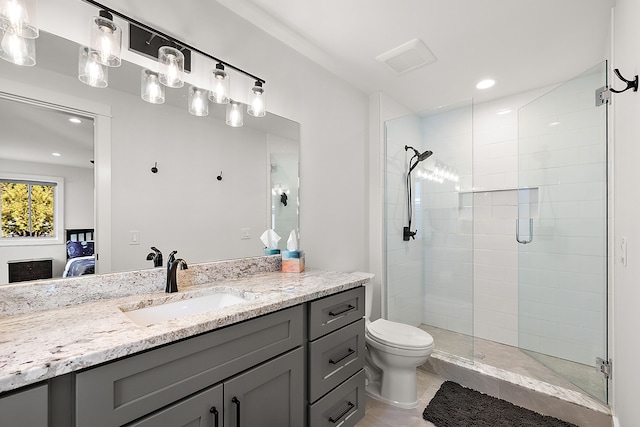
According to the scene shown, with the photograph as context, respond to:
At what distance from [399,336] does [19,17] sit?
244 cm

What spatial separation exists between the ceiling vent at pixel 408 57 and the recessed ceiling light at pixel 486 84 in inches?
26.5

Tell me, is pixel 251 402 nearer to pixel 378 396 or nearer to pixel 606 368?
pixel 378 396

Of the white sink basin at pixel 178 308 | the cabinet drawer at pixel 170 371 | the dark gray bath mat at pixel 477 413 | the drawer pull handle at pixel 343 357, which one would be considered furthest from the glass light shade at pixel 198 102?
the dark gray bath mat at pixel 477 413

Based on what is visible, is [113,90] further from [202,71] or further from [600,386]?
[600,386]

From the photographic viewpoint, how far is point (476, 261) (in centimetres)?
312

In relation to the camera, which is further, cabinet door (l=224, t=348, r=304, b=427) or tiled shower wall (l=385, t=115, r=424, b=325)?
tiled shower wall (l=385, t=115, r=424, b=325)

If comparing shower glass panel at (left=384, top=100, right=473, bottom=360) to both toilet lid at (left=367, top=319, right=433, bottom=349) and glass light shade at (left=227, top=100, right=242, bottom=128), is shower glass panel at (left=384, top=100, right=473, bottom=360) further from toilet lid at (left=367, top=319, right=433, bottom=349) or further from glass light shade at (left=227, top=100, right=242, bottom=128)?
glass light shade at (left=227, top=100, right=242, bottom=128)

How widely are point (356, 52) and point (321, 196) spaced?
3.49ft

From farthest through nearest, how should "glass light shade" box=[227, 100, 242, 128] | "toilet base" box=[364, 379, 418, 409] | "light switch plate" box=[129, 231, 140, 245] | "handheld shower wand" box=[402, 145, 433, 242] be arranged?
"handheld shower wand" box=[402, 145, 433, 242] → "toilet base" box=[364, 379, 418, 409] → "glass light shade" box=[227, 100, 242, 128] → "light switch plate" box=[129, 231, 140, 245]

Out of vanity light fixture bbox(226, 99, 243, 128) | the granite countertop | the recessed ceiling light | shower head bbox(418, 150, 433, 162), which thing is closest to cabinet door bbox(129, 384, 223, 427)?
the granite countertop

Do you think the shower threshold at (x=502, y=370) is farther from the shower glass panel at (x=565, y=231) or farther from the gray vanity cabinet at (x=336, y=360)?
the gray vanity cabinet at (x=336, y=360)

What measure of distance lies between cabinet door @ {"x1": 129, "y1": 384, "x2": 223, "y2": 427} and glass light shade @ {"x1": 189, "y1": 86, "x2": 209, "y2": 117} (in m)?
1.33

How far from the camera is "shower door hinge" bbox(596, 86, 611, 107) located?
5.97ft

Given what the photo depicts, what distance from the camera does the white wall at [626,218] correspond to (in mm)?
1147
